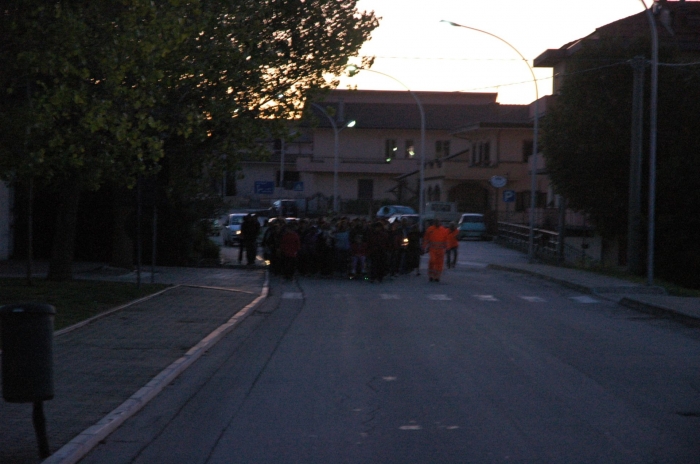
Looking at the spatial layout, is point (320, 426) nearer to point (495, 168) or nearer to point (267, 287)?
point (267, 287)

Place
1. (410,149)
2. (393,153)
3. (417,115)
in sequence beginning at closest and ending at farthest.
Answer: (393,153), (410,149), (417,115)

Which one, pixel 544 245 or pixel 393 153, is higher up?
pixel 393 153

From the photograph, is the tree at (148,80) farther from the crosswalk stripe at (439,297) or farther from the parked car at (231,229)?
the parked car at (231,229)

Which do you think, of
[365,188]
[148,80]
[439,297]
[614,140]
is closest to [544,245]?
[614,140]

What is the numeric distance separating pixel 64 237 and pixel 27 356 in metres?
14.7

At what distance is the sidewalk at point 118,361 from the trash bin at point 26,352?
417 mm

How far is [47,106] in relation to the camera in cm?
1334

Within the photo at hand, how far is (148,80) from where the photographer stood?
14906 mm

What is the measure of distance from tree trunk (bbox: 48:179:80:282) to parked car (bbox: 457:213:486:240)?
32.3 metres

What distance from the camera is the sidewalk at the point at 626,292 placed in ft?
56.5

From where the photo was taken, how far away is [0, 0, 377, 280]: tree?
1393cm

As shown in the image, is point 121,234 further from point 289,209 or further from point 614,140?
point 289,209

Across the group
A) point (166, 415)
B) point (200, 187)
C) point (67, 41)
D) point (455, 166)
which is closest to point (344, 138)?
point (455, 166)

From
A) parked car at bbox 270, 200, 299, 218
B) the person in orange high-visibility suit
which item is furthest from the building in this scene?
the person in orange high-visibility suit
